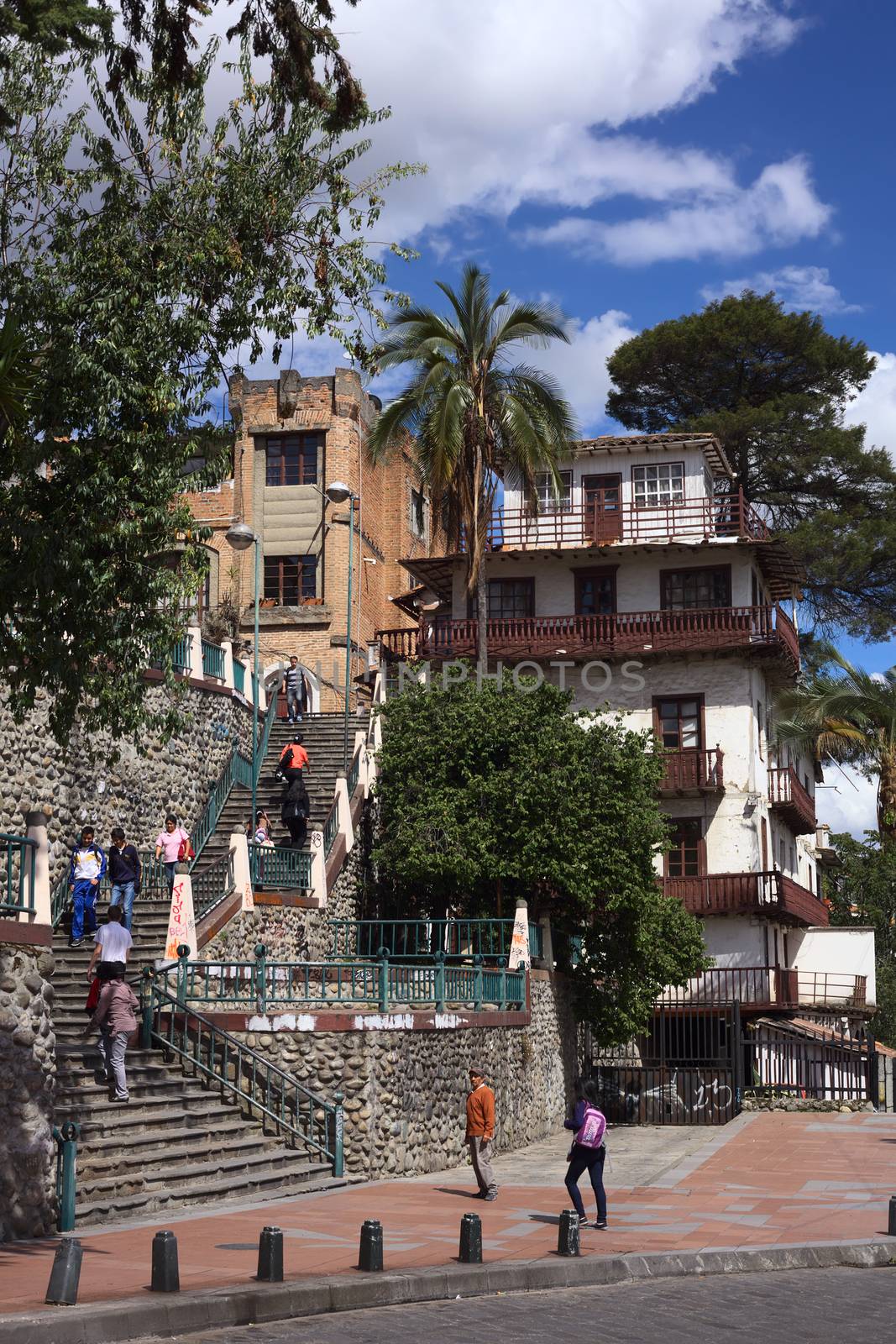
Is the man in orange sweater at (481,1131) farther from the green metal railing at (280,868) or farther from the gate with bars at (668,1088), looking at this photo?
the gate with bars at (668,1088)

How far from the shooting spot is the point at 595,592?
134ft

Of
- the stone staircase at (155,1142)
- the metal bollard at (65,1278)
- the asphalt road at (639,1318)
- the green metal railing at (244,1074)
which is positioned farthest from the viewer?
the green metal railing at (244,1074)

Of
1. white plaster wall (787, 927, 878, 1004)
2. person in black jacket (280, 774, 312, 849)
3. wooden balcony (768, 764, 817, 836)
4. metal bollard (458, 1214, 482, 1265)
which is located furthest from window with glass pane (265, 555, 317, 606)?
metal bollard (458, 1214, 482, 1265)

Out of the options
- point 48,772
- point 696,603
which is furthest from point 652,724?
point 48,772

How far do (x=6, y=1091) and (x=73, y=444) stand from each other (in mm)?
5517

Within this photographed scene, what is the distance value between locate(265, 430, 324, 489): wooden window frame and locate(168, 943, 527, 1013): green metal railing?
26.7m

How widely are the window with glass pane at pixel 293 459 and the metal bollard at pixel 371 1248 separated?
119 feet

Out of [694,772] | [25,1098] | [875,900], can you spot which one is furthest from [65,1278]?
[875,900]

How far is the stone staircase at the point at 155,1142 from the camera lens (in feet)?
50.1

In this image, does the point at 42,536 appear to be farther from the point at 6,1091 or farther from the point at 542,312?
the point at 542,312

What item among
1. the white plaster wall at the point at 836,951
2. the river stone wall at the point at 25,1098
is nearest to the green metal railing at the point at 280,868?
the river stone wall at the point at 25,1098

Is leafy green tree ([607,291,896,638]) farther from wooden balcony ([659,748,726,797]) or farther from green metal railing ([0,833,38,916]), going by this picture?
green metal railing ([0,833,38,916])

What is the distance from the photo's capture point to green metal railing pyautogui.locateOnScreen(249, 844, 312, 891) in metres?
25.3

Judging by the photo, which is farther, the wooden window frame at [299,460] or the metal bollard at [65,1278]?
the wooden window frame at [299,460]
